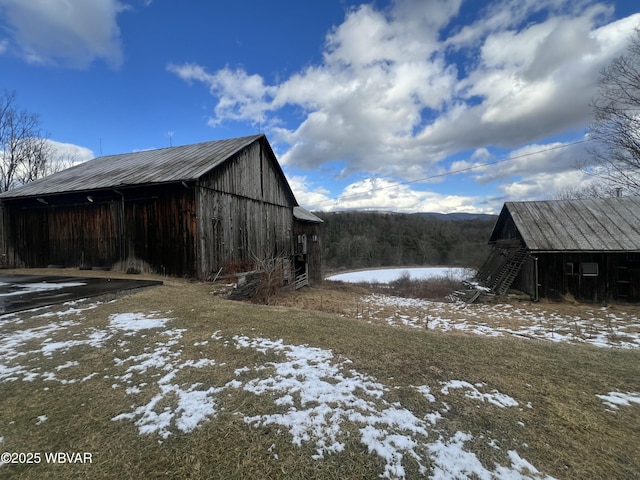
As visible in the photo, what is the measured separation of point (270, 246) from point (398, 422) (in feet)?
50.5

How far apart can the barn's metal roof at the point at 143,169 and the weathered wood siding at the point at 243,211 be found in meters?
0.71

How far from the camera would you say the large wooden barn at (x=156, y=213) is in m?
12.3

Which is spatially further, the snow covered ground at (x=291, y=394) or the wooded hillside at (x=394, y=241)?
the wooded hillside at (x=394, y=241)

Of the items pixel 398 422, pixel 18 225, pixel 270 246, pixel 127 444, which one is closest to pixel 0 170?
pixel 18 225

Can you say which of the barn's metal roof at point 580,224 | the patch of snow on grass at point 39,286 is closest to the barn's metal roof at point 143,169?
the patch of snow on grass at point 39,286

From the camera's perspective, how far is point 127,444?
268 cm

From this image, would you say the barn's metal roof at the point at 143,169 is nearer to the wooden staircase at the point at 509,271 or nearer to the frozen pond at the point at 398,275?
the wooden staircase at the point at 509,271

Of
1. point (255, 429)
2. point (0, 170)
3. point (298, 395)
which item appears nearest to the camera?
point (255, 429)

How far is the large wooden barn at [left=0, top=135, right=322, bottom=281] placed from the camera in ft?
40.3

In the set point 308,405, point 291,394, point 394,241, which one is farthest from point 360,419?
point 394,241

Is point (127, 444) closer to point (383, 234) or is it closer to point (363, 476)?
point (363, 476)

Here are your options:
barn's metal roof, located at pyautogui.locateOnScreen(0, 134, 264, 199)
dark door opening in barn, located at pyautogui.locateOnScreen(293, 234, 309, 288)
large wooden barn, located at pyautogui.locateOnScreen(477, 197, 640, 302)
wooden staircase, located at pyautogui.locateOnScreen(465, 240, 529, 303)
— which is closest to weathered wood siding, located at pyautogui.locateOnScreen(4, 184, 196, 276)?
barn's metal roof, located at pyautogui.locateOnScreen(0, 134, 264, 199)

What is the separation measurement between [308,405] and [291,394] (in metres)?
0.31

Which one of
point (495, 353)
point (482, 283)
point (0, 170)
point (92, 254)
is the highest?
point (0, 170)
